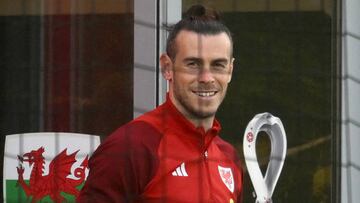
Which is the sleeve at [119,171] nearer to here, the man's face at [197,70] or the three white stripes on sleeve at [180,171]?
the three white stripes on sleeve at [180,171]

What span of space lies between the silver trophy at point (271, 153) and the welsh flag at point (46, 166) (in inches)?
24.4

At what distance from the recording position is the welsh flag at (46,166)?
12.9ft

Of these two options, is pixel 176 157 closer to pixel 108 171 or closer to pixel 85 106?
pixel 108 171

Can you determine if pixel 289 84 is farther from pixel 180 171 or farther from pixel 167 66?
pixel 180 171

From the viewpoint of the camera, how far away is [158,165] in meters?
2.29

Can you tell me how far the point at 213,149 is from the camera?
2537mm

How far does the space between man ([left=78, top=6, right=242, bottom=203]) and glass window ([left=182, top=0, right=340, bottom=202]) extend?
1.45 meters

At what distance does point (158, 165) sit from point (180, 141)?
106mm

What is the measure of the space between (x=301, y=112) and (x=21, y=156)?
1.16 metres

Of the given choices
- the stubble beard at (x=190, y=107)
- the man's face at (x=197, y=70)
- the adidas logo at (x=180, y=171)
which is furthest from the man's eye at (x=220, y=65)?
the adidas logo at (x=180, y=171)

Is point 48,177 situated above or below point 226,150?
below

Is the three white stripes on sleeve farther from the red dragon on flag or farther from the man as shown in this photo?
the red dragon on flag

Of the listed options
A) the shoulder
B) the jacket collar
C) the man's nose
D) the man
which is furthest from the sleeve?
the shoulder

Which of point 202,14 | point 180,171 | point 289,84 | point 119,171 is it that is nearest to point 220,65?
point 202,14
